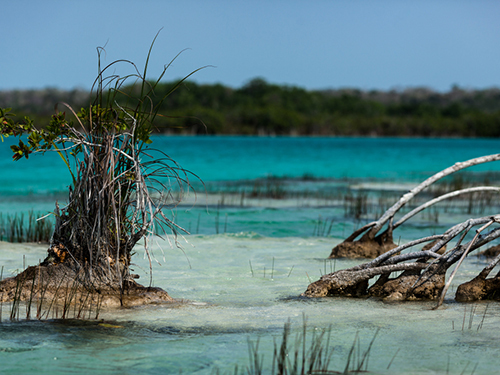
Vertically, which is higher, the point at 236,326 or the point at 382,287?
the point at 382,287

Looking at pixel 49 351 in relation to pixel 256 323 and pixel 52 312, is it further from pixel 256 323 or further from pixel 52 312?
pixel 256 323

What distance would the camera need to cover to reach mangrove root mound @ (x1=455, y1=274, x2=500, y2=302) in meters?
6.34

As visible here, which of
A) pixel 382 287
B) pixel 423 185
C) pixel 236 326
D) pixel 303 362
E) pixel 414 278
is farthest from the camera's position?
pixel 423 185

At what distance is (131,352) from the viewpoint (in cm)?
460

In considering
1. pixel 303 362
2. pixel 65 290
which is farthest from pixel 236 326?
pixel 65 290

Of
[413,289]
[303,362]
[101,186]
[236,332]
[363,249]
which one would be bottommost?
[236,332]

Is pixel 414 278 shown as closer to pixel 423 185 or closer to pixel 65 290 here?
pixel 423 185

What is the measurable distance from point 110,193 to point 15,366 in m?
1.73

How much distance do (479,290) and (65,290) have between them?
398cm

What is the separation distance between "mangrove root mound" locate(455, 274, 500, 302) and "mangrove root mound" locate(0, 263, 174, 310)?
9.65 ft

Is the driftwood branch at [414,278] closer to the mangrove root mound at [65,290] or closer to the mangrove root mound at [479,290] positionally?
the mangrove root mound at [479,290]

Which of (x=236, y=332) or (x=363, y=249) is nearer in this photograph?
(x=236, y=332)

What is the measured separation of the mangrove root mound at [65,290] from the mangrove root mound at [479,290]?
2940 mm

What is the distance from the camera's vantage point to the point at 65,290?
19.1 feet
